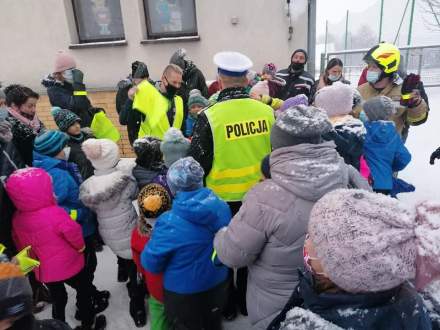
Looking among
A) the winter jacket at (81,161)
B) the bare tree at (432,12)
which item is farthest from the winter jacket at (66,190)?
the bare tree at (432,12)

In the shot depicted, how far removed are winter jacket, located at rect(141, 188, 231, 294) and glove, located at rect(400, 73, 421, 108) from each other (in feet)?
8.27

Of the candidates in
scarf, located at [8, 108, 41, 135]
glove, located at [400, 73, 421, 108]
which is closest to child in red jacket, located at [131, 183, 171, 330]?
scarf, located at [8, 108, 41, 135]

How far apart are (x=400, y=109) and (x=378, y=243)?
121 inches

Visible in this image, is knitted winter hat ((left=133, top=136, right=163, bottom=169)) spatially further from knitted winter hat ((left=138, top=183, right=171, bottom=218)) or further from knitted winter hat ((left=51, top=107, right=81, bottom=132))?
knitted winter hat ((left=51, top=107, right=81, bottom=132))

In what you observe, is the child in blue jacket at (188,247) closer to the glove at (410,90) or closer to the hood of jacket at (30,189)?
the hood of jacket at (30,189)

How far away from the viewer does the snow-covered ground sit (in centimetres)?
270

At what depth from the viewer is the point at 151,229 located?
2.26 m

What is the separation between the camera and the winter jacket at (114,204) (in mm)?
2449

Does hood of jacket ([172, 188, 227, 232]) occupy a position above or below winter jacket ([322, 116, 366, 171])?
below

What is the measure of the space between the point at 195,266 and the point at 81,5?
6.30m

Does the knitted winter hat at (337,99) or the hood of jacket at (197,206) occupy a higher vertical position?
the knitted winter hat at (337,99)

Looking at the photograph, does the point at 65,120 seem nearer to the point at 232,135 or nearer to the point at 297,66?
the point at 232,135

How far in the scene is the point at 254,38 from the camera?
19.0 ft

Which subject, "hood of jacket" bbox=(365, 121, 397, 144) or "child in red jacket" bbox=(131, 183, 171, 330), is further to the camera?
"hood of jacket" bbox=(365, 121, 397, 144)
